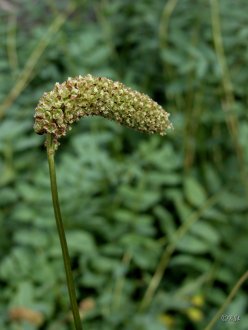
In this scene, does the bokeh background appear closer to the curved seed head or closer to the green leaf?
the green leaf

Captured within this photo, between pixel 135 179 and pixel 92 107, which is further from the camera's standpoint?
pixel 135 179

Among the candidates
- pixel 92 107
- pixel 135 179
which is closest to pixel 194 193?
pixel 135 179

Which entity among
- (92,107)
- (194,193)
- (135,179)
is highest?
(135,179)

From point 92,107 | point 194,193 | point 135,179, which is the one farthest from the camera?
point 135,179

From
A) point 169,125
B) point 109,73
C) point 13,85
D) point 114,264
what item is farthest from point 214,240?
point 169,125

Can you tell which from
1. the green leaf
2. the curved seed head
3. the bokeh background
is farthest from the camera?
the green leaf

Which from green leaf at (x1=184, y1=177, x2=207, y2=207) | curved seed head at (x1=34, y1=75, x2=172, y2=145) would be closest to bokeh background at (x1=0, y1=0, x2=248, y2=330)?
green leaf at (x1=184, y1=177, x2=207, y2=207)

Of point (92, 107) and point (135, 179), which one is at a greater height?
point (135, 179)

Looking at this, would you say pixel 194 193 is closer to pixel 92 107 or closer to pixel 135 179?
pixel 135 179
